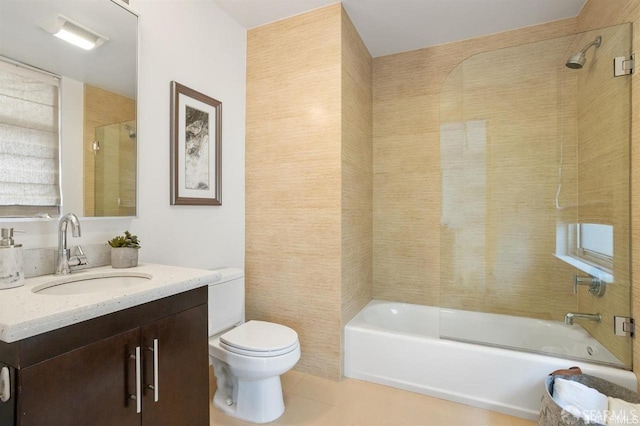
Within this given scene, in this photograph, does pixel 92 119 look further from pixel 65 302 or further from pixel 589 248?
pixel 589 248

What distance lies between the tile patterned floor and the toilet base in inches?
1.4

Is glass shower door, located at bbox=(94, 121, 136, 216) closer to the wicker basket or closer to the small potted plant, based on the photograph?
the small potted plant

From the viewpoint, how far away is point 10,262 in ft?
3.40

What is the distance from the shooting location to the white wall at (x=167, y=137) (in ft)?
5.28

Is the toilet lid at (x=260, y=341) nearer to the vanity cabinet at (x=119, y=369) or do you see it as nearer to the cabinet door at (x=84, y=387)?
the vanity cabinet at (x=119, y=369)

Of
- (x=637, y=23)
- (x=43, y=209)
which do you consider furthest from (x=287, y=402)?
(x=637, y=23)

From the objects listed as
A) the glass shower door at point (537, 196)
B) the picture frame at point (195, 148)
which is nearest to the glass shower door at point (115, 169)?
the picture frame at point (195, 148)

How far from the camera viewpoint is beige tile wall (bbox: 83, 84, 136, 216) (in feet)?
4.43

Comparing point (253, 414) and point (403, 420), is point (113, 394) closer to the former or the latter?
point (253, 414)

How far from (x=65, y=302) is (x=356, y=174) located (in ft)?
6.01

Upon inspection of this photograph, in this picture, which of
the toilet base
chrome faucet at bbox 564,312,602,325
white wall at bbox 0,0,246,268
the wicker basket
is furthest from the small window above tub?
white wall at bbox 0,0,246,268

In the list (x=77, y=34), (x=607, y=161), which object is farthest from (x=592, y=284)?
(x=77, y=34)

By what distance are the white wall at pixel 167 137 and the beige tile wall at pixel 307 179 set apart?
12cm

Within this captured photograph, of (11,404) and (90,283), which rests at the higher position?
(90,283)
